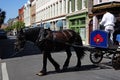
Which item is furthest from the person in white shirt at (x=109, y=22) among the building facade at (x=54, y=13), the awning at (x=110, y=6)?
the building facade at (x=54, y=13)

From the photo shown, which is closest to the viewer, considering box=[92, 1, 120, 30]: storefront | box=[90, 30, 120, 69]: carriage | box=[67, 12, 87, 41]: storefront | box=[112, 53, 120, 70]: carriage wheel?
box=[112, 53, 120, 70]: carriage wheel

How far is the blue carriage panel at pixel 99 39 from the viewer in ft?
41.1

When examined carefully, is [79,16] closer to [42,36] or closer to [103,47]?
[103,47]

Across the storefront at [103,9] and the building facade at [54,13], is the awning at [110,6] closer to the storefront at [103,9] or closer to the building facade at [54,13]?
the storefront at [103,9]

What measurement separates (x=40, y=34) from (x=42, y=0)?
62.3m

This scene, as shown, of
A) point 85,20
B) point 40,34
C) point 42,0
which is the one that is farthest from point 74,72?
point 42,0

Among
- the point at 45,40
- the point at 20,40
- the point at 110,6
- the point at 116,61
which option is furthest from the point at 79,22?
the point at 20,40

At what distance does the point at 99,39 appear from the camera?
12.9m

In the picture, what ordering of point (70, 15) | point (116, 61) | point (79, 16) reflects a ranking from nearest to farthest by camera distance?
point (116, 61) < point (79, 16) < point (70, 15)

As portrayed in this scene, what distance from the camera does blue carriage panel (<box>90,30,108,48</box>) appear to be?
12531mm

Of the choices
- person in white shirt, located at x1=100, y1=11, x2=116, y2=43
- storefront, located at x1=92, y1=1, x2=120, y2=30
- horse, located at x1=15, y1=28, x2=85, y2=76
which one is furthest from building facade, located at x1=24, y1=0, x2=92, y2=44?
horse, located at x1=15, y1=28, x2=85, y2=76

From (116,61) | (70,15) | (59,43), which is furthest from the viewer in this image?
(70,15)

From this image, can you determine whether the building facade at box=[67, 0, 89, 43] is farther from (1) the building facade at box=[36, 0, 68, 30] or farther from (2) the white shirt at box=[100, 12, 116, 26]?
(2) the white shirt at box=[100, 12, 116, 26]

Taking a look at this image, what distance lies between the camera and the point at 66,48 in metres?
12.9
